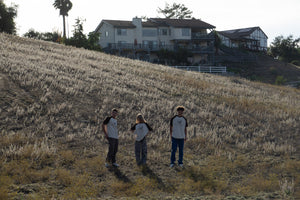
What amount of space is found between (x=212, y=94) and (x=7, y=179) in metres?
18.1

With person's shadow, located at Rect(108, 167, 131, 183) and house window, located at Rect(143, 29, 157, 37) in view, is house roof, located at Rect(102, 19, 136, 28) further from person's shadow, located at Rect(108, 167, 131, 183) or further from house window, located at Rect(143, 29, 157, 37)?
person's shadow, located at Rect(108, 167, 131, 183)

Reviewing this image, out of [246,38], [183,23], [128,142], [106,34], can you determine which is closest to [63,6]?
[106,34]

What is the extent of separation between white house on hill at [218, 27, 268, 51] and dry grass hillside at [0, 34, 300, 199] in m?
64.4

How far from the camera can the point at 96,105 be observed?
51.6ft

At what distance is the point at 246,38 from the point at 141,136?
7993 cm

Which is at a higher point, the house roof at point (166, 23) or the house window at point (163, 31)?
the house roof at point (166, 23)

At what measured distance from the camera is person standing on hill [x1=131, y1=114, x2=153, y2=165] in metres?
9.85

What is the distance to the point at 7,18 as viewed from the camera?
49.5 metres

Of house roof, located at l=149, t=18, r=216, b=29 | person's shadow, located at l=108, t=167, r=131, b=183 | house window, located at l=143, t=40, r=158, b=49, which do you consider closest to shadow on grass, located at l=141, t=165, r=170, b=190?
person's shadow, located at l=108, t=167, r=131, b=183

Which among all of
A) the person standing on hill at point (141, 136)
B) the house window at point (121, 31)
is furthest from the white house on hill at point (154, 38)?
the person standing on hill at point (141, 136)

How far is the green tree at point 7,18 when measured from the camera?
160 ft

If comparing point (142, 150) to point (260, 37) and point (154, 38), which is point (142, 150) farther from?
point (260, 37)

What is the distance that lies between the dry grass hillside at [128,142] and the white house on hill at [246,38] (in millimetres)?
64365

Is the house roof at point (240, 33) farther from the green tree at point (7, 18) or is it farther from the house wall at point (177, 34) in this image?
the green tree at point (7, 18)
